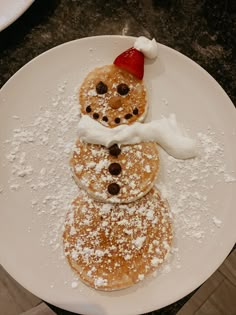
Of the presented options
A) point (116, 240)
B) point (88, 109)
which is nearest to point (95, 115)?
point (88, 109)

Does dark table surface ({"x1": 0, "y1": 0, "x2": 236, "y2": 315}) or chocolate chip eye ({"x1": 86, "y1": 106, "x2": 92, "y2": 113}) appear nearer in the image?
chocolate chip eye ({"x1": 86, "y1": 106, "x2": 92, "y2": 113})

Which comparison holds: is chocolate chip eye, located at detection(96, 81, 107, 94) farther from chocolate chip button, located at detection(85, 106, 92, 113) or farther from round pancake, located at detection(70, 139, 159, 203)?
round pancake, located at detection(70, 139, 159, 203)

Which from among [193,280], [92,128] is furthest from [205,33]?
[193,280]

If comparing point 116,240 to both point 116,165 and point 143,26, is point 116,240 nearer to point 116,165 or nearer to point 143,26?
point 116,165

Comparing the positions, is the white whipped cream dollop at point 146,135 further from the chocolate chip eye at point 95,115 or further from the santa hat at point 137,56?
the santa hat at point 137,56

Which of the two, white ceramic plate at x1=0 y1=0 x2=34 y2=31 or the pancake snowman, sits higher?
white ceramic plate at x1=0 y1=0 x2=34 y2=31

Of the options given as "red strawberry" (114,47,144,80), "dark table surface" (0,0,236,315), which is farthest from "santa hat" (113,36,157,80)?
"dark table surface" (0,0,236,315)

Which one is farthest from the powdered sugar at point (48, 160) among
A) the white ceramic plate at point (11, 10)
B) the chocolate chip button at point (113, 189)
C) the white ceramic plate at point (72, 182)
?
the white ceramic plate at point (11, 10)
